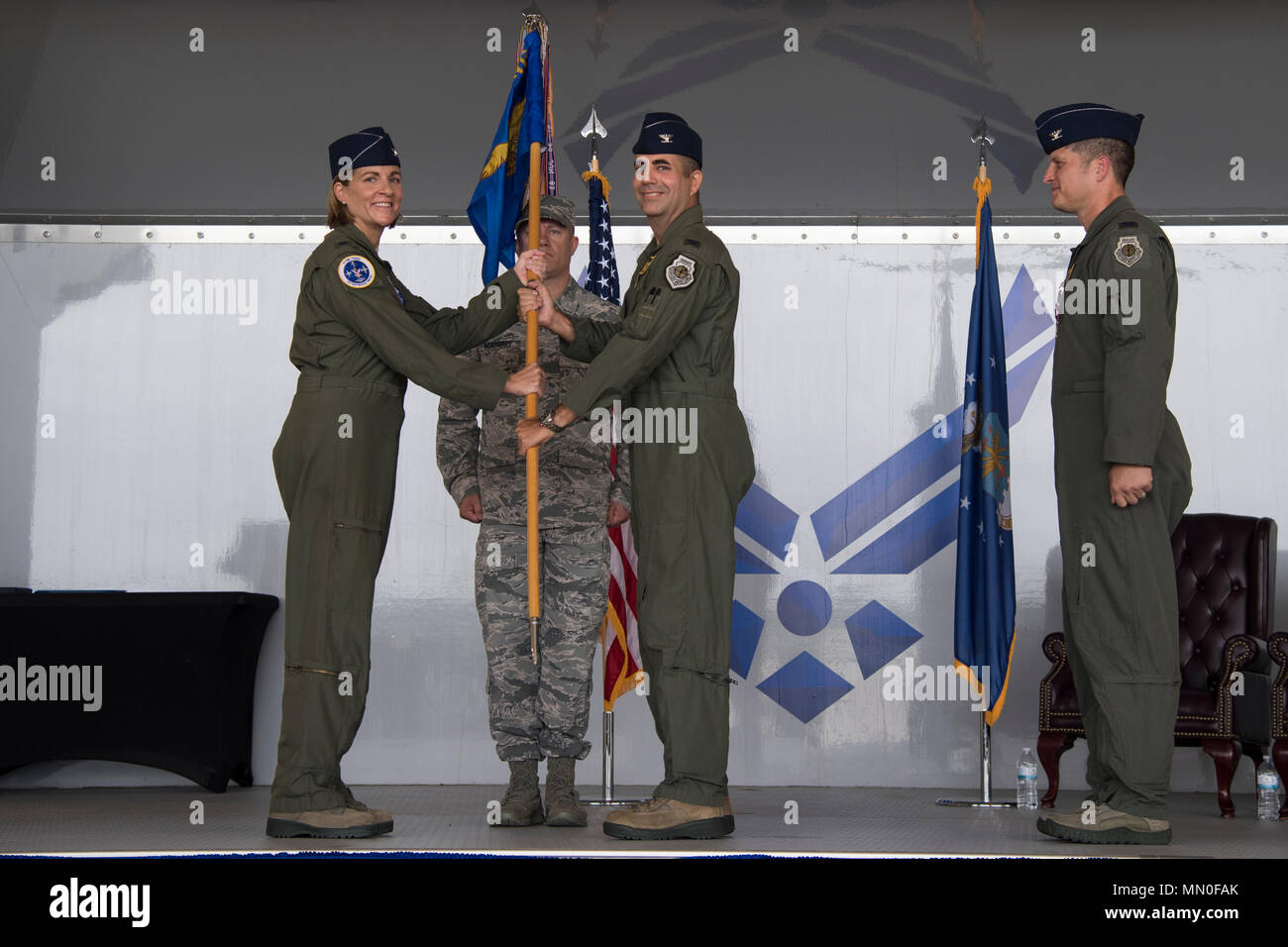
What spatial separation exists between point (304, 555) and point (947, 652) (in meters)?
3.08

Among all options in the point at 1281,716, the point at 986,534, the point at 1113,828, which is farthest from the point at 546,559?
the point at 1281,716

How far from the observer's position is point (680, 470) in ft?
12.4

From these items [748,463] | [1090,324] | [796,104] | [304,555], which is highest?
[796,104]

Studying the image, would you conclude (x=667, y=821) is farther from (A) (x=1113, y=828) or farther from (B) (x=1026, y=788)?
(B) (x=1026, y=788)

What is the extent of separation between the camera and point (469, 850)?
3.17 meters

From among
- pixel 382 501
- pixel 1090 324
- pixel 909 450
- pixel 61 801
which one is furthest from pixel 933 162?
pixel 61 801

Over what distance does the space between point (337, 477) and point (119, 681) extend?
7.24 ft

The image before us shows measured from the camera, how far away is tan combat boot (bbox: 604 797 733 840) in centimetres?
357

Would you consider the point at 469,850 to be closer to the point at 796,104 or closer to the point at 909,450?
the point at 909,450

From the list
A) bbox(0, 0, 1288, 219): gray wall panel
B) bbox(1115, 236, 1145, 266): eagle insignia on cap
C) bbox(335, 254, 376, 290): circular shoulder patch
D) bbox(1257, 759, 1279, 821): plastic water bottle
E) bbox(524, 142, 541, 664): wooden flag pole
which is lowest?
bbox(1257, 759, 1279, 821): plastic water bottle

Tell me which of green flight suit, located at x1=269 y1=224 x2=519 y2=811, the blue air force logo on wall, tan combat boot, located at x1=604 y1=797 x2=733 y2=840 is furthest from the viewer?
the blue air force logo on wall

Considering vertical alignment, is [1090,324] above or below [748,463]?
above

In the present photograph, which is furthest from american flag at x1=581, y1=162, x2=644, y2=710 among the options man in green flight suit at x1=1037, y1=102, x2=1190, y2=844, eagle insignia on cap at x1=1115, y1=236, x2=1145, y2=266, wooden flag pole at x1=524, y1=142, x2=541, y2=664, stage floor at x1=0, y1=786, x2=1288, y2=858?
eagle insignia on cap at x1=1115, y1=236, x2=1145, y2=266

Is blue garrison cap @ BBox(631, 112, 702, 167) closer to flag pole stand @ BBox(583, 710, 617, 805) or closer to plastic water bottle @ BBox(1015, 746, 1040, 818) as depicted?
flag pole stand @ BBox(583, 710, 617, 805)
